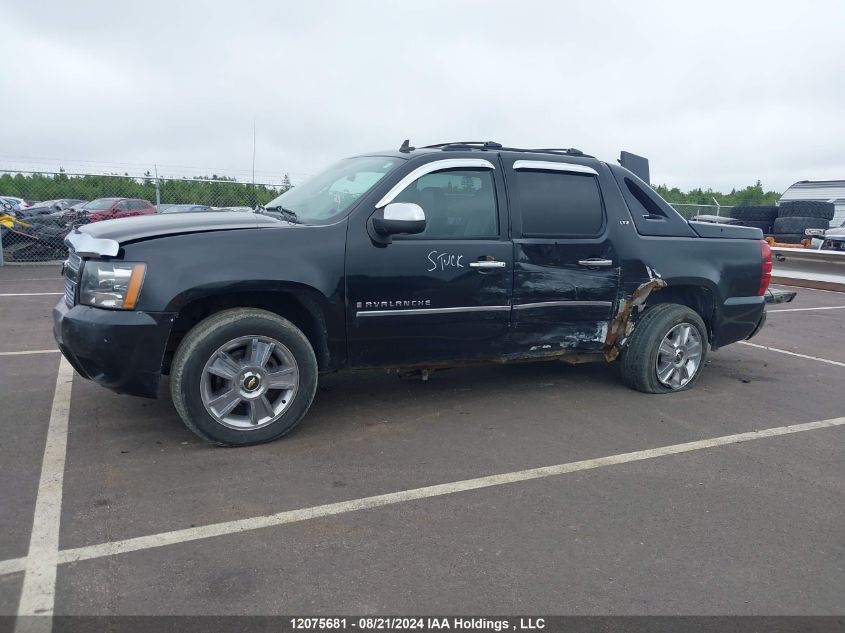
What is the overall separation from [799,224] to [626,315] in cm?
1567

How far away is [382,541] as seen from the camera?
3211 millimetres

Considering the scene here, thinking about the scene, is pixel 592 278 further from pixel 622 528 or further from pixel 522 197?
pixel 622 528

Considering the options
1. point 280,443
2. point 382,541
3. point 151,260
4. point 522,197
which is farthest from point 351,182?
point 382,541

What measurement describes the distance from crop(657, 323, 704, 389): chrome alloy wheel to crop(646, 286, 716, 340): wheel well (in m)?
0.23

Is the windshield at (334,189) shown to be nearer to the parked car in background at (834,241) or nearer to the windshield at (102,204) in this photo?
the parked car in background at (834,241)

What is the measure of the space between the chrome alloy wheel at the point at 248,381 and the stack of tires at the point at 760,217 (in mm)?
19138

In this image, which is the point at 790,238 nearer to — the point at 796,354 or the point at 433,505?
the point at 796,354

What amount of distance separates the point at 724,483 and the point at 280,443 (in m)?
2.61

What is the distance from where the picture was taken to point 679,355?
577 centimetres

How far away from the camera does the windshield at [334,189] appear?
4.65 metres

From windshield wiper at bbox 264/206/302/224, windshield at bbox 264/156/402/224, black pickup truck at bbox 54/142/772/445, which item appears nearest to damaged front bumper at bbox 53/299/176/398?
black pickup truck at bbox 54/142/772/445

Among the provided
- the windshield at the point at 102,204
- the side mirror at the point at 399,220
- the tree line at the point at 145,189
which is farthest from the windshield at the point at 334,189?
the windshield at the point at 102,204

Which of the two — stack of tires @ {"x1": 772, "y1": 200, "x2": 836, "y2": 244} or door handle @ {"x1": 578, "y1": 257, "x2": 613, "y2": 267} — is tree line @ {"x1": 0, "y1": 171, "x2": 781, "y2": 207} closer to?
door handle @ {"x1": 578, "y1": 257, "x2": 613, "y2": 267}

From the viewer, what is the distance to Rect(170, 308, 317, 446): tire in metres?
4.06
